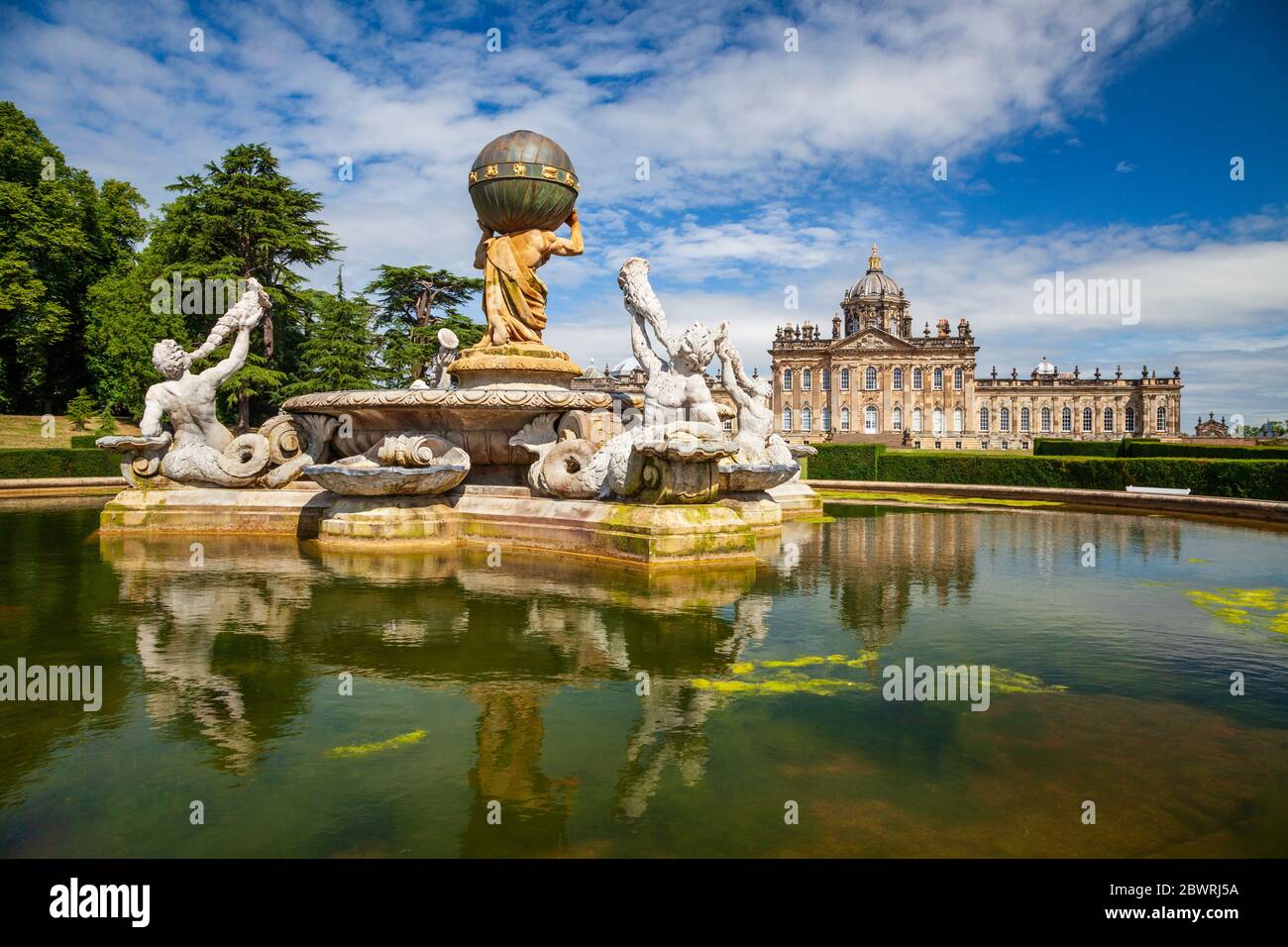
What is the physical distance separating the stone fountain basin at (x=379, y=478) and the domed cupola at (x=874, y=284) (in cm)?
9302

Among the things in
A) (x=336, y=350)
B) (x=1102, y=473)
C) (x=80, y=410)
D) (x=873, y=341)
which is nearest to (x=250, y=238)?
(x=336, y=350)

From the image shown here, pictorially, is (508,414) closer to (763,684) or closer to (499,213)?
(499,213)

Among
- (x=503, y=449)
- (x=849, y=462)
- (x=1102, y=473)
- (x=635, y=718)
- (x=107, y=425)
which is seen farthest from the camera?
(x=107, y=425)

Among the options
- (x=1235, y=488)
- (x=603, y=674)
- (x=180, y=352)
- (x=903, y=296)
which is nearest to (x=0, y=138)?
(x=180, y=352)

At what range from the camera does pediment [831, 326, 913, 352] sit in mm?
87319

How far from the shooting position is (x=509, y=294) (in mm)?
10453

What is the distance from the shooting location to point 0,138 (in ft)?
106

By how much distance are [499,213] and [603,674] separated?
764cm

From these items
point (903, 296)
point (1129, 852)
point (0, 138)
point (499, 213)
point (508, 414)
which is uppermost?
point (903, 296)

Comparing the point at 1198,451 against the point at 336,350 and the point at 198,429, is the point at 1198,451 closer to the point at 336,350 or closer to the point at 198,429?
the point at 198,429

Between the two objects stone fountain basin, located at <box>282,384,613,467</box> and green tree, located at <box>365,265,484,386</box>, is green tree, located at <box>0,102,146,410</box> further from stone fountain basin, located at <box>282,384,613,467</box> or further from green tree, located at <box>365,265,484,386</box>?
stone fountain basin, located at <box>282,384,613,467</box>

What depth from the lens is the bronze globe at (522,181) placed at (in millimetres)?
9953

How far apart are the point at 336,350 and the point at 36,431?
11.9 m
